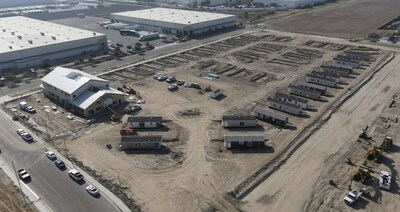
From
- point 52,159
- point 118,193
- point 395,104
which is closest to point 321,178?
point 118,193

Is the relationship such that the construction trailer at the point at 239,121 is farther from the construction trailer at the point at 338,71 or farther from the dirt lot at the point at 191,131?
the construction trailer at the point at 338,71

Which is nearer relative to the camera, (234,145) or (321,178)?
(321,178)

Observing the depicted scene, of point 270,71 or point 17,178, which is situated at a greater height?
point 270,71

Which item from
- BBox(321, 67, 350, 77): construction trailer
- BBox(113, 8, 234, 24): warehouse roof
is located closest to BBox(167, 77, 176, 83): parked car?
BBox(321, 67, 350, 77): construction trailer

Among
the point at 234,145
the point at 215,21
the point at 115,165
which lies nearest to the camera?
the point at 115,165

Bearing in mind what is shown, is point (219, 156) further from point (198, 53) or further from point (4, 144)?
point (198, 53)

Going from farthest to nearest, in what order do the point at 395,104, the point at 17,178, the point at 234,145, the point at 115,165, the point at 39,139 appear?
the point at 395,104 → the point at 39,139 → the point at 234,145 → the point at 115,165 → the point at 17,178
